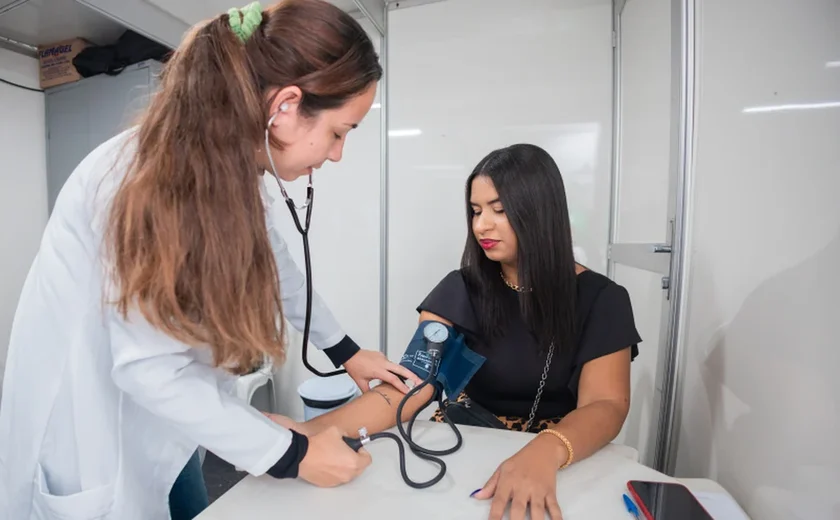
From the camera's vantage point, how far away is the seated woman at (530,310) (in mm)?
958

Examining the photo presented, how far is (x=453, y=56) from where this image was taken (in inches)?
73.5

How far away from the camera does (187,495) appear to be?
2.89 feet

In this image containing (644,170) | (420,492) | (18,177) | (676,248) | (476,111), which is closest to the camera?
(420,492)

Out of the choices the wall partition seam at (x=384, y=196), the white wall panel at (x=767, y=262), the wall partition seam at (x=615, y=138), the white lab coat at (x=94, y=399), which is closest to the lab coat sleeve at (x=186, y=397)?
the white lab coat at (x=94, y=399)

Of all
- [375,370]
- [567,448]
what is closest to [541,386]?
[567,448]

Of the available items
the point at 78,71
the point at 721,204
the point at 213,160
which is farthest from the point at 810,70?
the point at 78,71

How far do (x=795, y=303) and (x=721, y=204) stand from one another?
0.33 metres

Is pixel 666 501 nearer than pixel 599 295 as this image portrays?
Yes

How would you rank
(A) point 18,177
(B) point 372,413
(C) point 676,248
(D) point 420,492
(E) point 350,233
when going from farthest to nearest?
1. (A) point 18,177
2. (E) point 350,233
3. (C) point 676,248
4. (B) point 372,413
5. (D) point 420,492

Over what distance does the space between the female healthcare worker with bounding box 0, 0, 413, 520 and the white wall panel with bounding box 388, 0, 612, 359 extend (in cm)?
127

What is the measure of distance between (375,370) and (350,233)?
4.10ft

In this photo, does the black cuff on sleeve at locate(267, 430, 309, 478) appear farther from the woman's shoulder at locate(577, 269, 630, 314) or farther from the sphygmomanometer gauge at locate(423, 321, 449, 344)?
the woman's shoulder at locate(577, 269, 630, 314)

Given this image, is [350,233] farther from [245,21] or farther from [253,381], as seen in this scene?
[245,21]

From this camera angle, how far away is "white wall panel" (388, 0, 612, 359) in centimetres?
172
